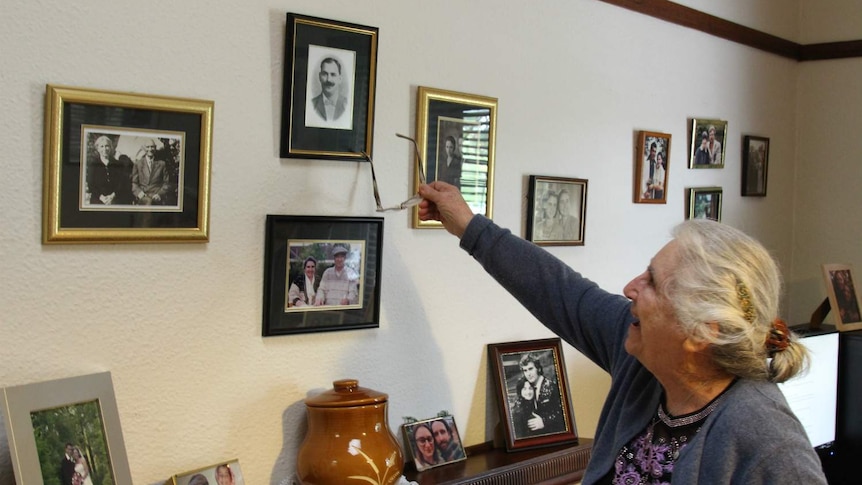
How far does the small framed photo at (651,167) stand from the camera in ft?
8.86

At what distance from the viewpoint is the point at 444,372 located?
217cm

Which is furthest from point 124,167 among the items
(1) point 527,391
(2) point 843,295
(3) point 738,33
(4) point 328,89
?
(2) point 843,295

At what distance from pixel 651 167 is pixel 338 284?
128 cm

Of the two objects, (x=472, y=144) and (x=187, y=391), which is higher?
(x=472, y=144)

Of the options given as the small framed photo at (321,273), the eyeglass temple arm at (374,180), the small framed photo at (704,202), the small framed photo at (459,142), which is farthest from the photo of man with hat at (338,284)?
the small framed photo at (704,202)

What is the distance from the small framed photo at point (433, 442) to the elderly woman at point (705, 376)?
→ 527mm

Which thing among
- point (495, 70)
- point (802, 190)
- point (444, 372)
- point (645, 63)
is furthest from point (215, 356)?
point (802, 190)

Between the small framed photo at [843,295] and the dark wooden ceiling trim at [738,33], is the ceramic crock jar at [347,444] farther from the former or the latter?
the small framed photo at [843,295]

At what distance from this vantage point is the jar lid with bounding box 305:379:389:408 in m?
1.76

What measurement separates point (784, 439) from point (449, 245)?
1046 millimetres

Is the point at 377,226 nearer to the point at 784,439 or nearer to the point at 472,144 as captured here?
the point at 472,144

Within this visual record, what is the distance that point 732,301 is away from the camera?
139 cm

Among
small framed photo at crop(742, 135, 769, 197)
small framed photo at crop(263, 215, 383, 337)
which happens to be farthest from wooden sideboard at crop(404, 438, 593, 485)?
small framed photo at crop(742, 135, 769, 197)

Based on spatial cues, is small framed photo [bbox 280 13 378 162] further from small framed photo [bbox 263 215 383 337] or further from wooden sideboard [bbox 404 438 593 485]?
wooden sideboard [bbox 404 438 593 485]
